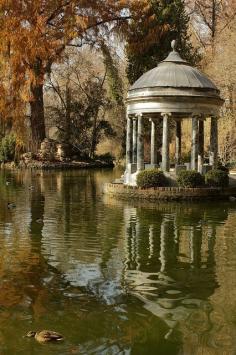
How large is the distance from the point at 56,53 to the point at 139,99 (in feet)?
71.6

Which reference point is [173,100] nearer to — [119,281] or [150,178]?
[150,178]

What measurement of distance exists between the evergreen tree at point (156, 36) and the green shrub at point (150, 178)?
2502cm

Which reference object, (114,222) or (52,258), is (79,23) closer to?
(114,222)

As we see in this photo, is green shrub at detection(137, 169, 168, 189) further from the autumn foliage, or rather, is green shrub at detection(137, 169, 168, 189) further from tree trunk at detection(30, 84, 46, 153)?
tree trunk at detection(30, 84, 46, 153)

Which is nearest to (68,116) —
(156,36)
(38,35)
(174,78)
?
(156,36)

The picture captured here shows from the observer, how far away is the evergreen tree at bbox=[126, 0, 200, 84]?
47.1 m

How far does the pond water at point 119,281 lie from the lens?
23.7ft

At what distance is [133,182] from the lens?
25391 mm

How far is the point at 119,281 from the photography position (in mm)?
10016

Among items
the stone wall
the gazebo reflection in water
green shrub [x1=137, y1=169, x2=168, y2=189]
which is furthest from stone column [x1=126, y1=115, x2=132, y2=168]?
the gazebo reflection in water

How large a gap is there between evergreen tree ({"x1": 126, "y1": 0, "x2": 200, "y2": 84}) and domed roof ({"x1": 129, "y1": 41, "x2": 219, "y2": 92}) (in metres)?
21.8

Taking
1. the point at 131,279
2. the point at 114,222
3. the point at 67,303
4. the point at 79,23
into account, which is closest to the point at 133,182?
the point at 114,222

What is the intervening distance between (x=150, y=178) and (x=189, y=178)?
162 centimetres

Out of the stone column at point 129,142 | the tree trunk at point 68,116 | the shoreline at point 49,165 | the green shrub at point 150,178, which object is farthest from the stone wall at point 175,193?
the tree trunk at point 68,116
